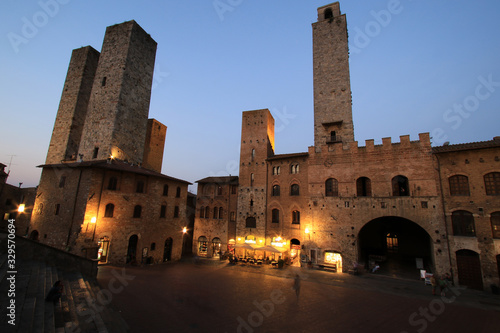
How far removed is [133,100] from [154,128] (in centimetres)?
763

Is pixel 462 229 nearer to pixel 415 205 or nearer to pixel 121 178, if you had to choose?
pixel 415 205

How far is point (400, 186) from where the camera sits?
68.9ft

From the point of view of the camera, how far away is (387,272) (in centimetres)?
2111

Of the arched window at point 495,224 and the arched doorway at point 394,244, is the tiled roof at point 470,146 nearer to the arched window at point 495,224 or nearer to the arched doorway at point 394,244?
the arched window at point 495,224

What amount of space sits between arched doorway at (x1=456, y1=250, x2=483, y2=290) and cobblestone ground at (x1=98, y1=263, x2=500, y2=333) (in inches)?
48.4

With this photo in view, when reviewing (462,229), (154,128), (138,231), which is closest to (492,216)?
(462,229)

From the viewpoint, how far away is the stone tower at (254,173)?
89.4 feet

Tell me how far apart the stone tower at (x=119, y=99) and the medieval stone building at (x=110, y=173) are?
115 mm

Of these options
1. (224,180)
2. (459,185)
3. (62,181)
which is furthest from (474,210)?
(62,181)

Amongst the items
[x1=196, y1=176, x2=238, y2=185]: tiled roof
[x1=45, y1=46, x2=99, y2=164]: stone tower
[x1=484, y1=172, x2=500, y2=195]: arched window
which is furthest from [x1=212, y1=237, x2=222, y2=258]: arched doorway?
[x1=484, y1=172, x2=500, y2=195]: arched window

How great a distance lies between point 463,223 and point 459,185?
10.2ft

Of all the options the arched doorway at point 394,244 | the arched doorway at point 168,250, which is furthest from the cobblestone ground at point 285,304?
the arched doorway at point 394,244

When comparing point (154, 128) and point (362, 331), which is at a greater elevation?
point (154, 128)

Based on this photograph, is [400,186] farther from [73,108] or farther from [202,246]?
[73,108]
